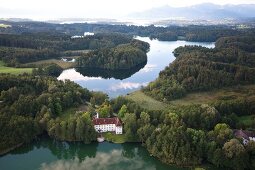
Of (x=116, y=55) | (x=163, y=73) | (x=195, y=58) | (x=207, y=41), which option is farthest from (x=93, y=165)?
(x=207, y=41)

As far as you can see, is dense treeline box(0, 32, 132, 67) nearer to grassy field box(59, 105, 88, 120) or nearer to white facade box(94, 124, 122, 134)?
grassy field box(59, 105, 88, 120)

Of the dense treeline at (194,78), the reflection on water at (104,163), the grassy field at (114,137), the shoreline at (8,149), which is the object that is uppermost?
the dense treeline at (194,78)

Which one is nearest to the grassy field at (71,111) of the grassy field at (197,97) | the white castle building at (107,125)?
the white castle building at (107,125)

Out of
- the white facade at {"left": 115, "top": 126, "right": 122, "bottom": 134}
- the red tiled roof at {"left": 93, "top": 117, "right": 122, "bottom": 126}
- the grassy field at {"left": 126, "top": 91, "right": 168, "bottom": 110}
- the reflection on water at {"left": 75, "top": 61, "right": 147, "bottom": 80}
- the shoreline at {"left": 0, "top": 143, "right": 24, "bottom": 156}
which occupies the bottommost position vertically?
the reflection on water at {"left": 75, "top": 61, "right": 147, "bottom": 80}

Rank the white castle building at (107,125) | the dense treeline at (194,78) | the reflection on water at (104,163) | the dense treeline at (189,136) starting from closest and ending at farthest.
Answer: the dense treeline at (189,136)
the reflection on water at (104,163)
the white castle building at (107,125)
the dense treeline at (194,78)

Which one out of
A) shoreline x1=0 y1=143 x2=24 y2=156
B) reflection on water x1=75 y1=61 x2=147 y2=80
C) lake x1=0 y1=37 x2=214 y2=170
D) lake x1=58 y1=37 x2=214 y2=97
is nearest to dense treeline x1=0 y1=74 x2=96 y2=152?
shoreline x1=0 y1=143 x2=24 y2=156

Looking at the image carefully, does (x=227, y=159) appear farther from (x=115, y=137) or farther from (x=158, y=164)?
(x=115, y=137)

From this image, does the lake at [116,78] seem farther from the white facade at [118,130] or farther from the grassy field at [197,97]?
the white facade at [118,130]
